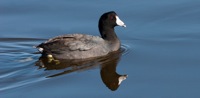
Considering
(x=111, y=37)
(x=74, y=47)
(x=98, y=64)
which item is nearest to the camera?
(x=98, y=64)

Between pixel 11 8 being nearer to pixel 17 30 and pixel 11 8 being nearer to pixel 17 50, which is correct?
pixel 17 30

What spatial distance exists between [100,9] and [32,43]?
2.11 metres

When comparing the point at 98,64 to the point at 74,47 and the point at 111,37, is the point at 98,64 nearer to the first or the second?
the point at 74,47

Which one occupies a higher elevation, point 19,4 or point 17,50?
point 19,4

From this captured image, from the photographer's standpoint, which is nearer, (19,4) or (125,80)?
(125,80)

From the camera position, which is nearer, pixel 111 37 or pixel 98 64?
pixel 98 64

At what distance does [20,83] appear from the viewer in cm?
959

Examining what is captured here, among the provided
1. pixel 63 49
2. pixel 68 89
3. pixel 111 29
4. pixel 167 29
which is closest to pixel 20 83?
pixel 68 89

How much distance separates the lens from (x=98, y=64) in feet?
35.3

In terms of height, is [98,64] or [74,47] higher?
[74,47]

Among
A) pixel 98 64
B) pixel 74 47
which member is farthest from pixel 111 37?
pixel 98 64

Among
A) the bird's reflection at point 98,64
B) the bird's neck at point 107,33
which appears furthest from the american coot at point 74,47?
the bird's neck at point 107,33

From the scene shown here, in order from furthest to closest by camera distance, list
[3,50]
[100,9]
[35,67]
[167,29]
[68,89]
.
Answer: [100,9] < [167,29] < [3,50] < [35,67] < [68,89]

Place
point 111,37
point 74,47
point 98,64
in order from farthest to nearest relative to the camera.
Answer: point 111,37 < point 74,47 < point 98,64
